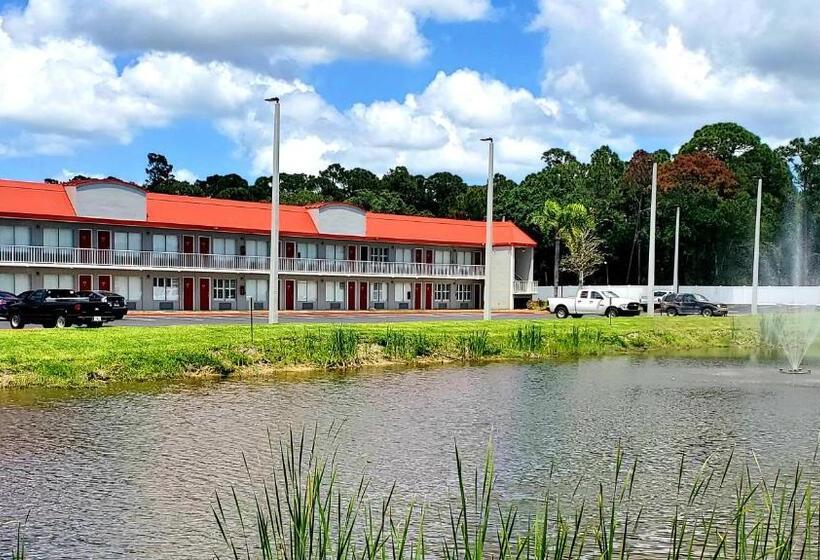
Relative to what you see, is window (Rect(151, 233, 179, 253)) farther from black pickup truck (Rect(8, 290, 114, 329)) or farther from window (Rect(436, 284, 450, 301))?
black pickup truck (Rect(8, 290, 114, 329))

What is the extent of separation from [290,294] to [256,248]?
4.02 metres

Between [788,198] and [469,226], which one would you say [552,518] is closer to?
[469,226]

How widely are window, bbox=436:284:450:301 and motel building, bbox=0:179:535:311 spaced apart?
8 cm

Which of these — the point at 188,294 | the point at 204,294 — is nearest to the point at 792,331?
the point at 204,294

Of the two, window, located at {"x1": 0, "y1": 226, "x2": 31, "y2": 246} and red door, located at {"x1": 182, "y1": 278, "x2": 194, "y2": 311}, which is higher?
window, located at {"x1": 0, "y1": 226, "x2": 31, "y2": 246}

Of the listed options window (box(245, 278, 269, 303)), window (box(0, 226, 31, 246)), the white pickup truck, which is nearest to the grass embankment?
the white pickup truck

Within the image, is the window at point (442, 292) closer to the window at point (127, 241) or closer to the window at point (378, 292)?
the window at point (378, 292)

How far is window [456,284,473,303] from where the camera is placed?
→ 7475 centimetres

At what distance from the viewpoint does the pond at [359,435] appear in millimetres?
10789

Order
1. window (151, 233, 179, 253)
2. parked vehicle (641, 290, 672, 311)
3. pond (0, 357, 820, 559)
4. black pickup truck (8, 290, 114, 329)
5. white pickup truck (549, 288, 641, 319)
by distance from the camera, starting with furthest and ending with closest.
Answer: parked vehicle (641, 290, 672, 311) → window (151, 233, 179, 253) → white pickup truck (549, 288, 641, 319) → black pickup truck (8, 290, 114, 329) → pond (0, 357, 820, 559)

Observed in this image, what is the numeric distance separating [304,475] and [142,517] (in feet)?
7.42

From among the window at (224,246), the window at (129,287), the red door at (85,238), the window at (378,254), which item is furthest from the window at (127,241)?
the window at (378,254)

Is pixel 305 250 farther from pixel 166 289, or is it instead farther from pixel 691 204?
pixel 691 204

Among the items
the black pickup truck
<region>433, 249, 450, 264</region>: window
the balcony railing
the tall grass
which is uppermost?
<region>433, 249, 450, 264</region>: window
